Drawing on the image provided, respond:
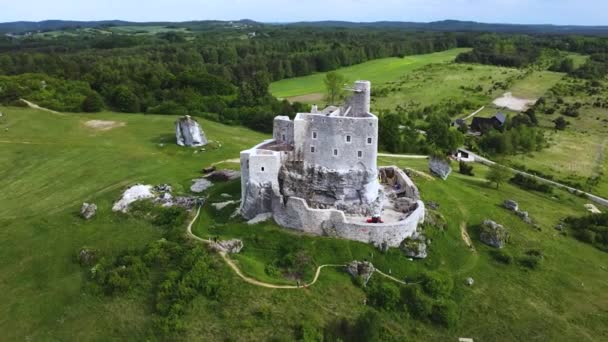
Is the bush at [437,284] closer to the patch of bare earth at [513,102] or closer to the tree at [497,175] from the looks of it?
the tree at [497,175]

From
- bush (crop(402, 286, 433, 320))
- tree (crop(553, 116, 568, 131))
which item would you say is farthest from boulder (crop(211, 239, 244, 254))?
tree (crop(553, 116, 568, 131))

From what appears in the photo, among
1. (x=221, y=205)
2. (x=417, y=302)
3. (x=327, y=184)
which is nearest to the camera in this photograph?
(x=417, y=302)

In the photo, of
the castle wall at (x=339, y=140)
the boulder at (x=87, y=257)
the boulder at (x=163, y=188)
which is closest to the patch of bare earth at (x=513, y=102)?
the castle wall at (x=339, y=140)

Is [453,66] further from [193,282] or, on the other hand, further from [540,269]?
[193,282]

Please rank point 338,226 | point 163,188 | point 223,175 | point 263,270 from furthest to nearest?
point 223,175 → point 163,188 → point 338,226 → point 263,270

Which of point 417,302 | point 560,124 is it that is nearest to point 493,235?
point 417,302

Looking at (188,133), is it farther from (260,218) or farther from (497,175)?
(497,175)
